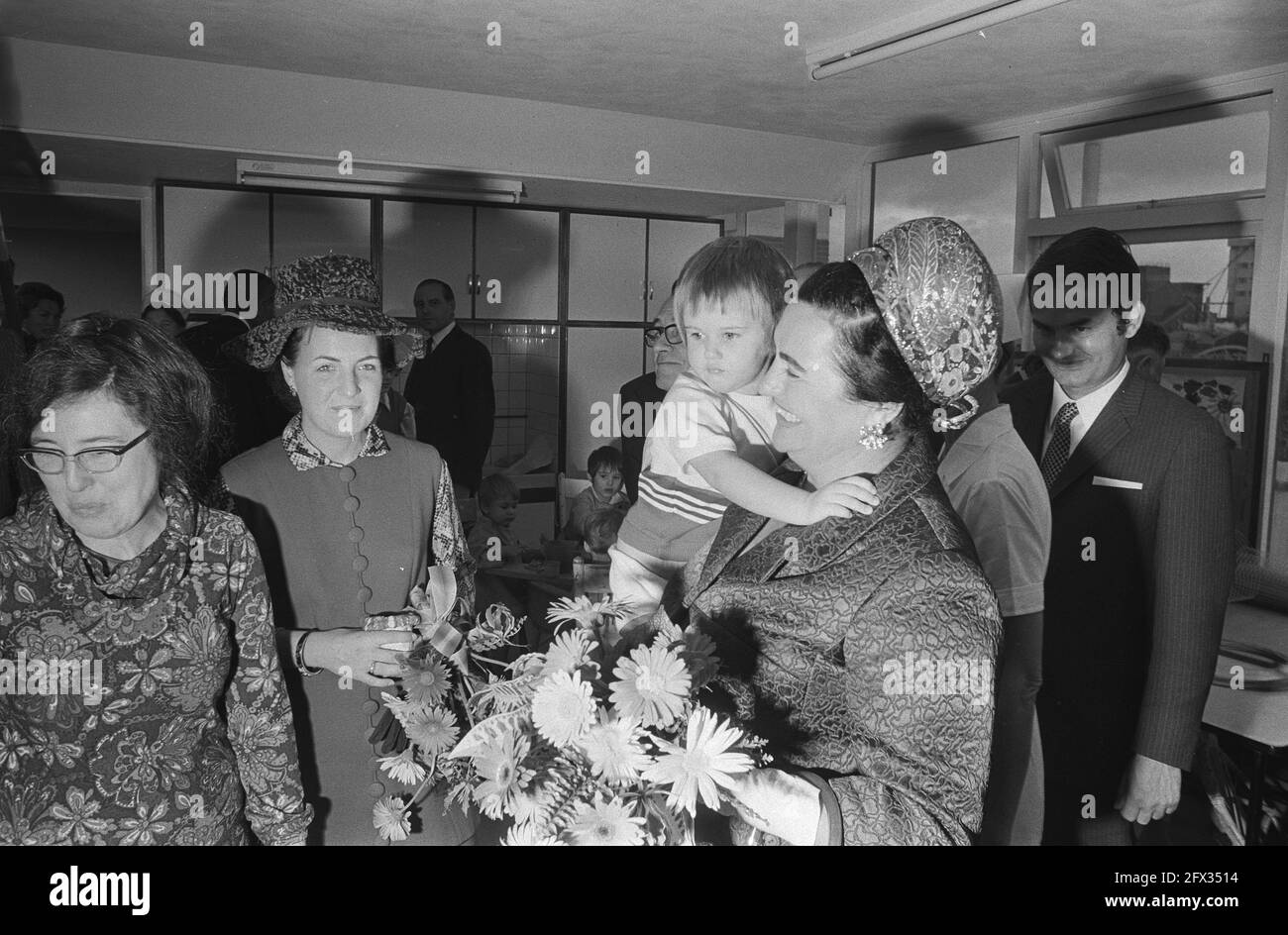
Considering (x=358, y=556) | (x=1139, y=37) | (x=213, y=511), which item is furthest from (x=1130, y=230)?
(x=213, y=511)

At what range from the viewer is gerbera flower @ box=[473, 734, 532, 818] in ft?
Result: 3.24

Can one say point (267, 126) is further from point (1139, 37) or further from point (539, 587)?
point (1139, 37)

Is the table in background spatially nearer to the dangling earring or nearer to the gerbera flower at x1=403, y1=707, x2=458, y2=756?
the dangling earring

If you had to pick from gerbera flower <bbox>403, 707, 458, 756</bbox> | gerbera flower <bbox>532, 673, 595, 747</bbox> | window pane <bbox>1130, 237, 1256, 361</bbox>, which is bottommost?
gerbera flower <bbox>403, 707, 458, 756</bbox>

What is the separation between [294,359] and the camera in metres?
1.42

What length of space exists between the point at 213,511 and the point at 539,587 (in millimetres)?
991

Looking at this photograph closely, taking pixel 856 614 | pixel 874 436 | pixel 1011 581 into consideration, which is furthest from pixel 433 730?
pixel 1011 581

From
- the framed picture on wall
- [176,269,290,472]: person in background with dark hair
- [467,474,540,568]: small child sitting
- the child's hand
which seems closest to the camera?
the child's hand

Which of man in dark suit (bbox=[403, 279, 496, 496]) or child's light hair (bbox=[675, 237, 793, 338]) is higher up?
child's light hair (bbox=[675, 237, 793, 338])

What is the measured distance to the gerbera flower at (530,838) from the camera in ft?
3.31

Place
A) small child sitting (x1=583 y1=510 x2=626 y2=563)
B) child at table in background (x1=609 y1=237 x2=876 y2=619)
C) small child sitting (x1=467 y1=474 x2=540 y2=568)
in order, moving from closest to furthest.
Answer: child at table in background (x1=609 y1=237 x2=876 y2=619)
small child sitting (x1=583 y1=510 x2=626 y2=563)
small child sitting (x1=467 y1=474 x2=540 y2=568)

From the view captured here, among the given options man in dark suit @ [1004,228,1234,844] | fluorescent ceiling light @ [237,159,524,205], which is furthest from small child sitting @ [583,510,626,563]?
fluorescent ceiling light @ [237,159,524,205]

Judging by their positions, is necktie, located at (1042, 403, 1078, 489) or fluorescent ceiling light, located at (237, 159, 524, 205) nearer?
necktie, located at (1042, 403, 1078, 489)

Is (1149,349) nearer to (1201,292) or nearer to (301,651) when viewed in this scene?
(1201,292)
